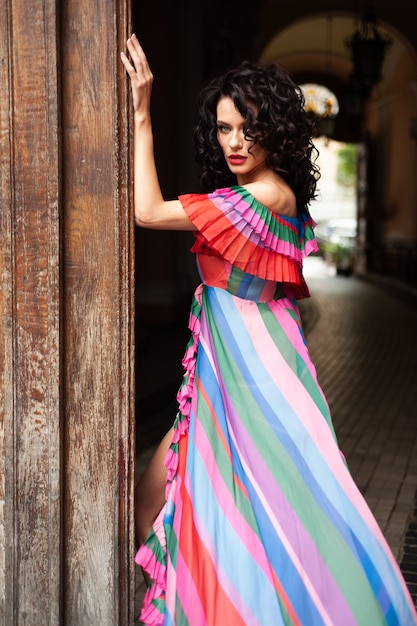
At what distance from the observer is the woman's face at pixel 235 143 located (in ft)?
7.48

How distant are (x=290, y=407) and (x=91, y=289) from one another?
634mm

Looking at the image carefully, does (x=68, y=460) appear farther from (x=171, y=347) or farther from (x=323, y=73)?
(x=323, y=73)

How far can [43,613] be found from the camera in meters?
2.35

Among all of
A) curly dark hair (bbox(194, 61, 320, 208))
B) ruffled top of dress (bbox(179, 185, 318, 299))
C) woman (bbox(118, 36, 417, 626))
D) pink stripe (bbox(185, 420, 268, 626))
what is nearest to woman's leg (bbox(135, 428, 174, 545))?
woman (bbox(118, 36, 417, 626))

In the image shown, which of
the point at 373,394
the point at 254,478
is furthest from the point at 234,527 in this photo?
the point at 373,394

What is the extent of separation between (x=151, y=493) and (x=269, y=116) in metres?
1.12

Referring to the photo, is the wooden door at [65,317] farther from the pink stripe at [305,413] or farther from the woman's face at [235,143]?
the pink stripe at [305,413]

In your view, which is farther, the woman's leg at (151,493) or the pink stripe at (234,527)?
the woman's leg at (151,493)

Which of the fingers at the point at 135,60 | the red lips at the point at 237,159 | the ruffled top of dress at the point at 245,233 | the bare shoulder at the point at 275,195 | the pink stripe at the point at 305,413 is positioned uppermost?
the fingers at the point at 135,60

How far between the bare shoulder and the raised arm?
20cm

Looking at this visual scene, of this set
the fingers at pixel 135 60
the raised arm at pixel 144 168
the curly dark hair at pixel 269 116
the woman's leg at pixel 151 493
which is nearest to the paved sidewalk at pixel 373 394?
the woman's leg at pixel 151 493

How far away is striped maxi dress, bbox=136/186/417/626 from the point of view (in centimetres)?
221

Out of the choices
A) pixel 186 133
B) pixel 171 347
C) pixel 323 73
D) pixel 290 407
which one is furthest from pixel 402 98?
pixel 290 407

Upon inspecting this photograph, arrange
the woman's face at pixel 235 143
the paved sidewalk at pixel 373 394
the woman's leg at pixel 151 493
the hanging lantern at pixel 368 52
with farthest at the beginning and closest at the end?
the hanging lantern at pixel 368 52
the paved sidewalk at pixel 373 394
the woman's leg at pixel 151 493
the woman's face at pixel 235 143
